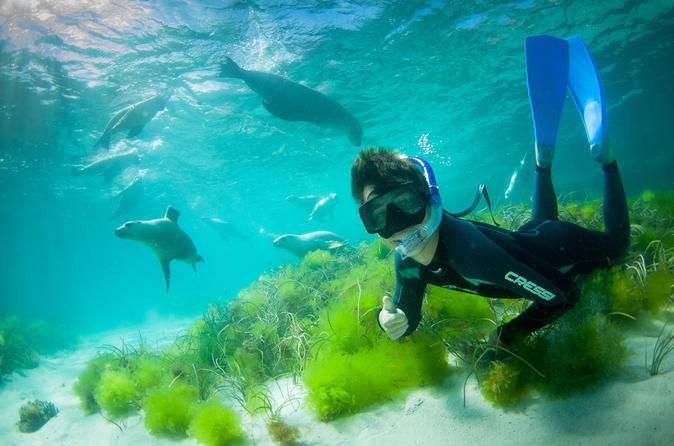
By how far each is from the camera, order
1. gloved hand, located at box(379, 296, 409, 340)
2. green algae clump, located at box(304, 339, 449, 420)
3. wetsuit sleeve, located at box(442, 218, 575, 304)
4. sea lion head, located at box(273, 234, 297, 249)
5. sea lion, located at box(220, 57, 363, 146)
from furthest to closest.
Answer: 1. sea lion head, located at box(273, 234, 297, 249)
2. sea lion, located at box(220, 57, 363, 146)
3. green algae clump, located at box(304, 339, 449, 420)
4. gloved hand, located at box(379, 296, 409, 340)
5. wetsuit sleeve, located at box(442, 218, 575, 304)

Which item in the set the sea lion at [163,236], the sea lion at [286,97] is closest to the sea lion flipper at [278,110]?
the sea lion at [286,97]

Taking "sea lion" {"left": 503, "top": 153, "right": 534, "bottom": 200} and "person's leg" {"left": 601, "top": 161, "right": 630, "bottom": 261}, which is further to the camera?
"sea lion" {"left": 503, "top": 153, "right": 534, "bottom": 200}

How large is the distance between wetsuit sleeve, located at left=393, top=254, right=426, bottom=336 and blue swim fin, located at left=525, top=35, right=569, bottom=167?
8.41 feet

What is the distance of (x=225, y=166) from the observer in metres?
21.8

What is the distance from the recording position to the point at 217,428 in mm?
2629

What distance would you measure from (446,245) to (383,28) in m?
11.3

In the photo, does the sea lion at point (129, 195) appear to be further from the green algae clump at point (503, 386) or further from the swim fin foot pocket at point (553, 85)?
the green algae clump at point (503, 386)

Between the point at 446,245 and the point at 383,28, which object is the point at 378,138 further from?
the point at 446,245

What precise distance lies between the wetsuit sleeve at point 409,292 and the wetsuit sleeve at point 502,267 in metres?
0.46

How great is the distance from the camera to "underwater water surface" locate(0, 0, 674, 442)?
9297 mm

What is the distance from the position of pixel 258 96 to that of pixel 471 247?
13.6 meters

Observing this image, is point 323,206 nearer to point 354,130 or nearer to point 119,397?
point 354,130

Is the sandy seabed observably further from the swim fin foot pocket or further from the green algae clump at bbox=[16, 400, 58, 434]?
the green algae clump at bbox=[16, 400, 58, 434]

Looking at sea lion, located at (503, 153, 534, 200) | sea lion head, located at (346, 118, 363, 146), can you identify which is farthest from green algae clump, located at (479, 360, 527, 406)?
sea lion, located at (503, 153, 534, 200)
